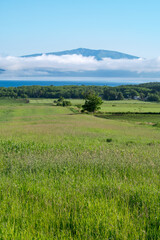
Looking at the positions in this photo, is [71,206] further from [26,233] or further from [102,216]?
[26,233]

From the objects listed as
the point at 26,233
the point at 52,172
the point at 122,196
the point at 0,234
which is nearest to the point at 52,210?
the point at 26,233

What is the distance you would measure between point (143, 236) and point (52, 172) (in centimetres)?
407

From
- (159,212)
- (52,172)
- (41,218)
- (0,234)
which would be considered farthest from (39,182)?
(159,212)

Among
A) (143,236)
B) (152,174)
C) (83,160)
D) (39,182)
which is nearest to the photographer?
(143,236)

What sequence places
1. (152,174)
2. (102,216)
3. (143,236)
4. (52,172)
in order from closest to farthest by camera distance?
(143,236) → (102,216) → (152,174) → (52,172)

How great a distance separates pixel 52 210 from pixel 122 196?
5.00 ft

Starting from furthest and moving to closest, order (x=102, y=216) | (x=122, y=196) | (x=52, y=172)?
(x=52, y=172)
(x=122, y=196)
(x=102, y=216)

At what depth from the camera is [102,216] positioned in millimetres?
4285

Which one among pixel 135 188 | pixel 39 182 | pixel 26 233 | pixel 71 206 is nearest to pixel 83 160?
pixel 39 182

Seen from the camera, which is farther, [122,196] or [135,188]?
[135,188]

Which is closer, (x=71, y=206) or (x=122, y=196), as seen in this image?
(x=71, y=206)

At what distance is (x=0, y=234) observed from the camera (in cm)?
382

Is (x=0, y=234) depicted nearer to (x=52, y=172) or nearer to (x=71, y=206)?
(x=71, y=206)

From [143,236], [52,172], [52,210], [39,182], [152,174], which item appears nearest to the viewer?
[143,236]
